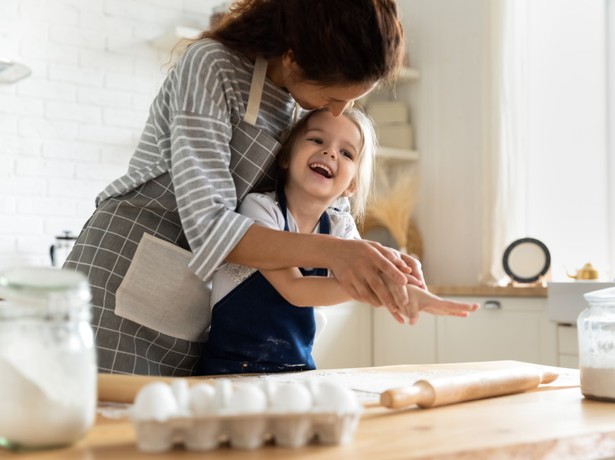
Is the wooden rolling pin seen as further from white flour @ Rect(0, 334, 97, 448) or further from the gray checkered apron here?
the gray checkered apron

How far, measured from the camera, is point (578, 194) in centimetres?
386

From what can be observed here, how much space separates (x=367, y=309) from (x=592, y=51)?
1693 millimetres

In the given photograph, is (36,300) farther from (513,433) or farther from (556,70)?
(556,70)

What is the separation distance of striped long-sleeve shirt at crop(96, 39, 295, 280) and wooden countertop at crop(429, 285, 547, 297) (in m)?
2.16

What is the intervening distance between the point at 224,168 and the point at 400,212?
10.2 ft

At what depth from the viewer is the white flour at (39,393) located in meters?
0.65

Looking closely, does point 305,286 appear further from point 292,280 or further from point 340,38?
point 340,38

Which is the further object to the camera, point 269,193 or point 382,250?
point 269,193

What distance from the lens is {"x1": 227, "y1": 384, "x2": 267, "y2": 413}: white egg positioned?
2.26ft

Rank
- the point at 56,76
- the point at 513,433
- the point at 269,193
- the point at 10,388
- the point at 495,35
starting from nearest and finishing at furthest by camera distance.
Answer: the point at 10,388 → the point at 513,433 → the point at 269,193 → the point at 56,76 → the point at 495,35

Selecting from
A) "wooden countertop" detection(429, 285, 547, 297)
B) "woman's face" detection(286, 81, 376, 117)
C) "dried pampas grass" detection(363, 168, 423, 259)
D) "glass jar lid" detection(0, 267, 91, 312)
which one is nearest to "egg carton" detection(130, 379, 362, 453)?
"glass jar lid" detection(0, 267, 91, 312)

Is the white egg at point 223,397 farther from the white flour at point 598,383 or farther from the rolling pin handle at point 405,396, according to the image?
the white flour at point 598,383

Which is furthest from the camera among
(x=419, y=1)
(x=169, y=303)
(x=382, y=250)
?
(x=419, y=1)

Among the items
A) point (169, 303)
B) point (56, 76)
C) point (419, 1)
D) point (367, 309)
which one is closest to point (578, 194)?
point (367, 309)
